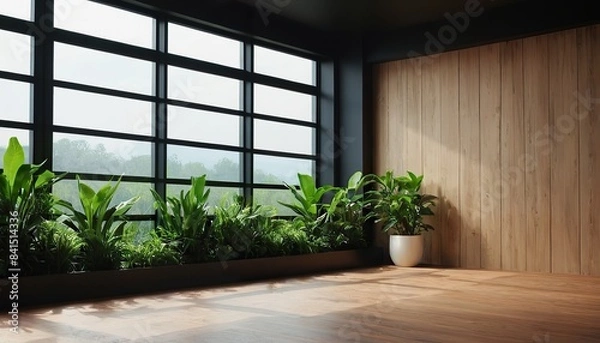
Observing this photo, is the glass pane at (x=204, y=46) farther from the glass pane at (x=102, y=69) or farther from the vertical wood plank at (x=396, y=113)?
the vertical wood plank at (x=396, y=113)

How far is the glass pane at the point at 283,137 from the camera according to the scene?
22.5ft

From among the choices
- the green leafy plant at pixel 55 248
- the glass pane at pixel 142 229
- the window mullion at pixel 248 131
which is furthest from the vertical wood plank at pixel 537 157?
the green leafy plant at pixel 55 248

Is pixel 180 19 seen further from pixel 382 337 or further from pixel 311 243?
pixel 382 337

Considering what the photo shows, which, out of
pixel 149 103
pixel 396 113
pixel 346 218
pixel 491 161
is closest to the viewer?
pixel 149 103

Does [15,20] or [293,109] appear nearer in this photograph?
[15,20]

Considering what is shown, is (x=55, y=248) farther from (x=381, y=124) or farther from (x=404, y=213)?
(x=381, y=124)

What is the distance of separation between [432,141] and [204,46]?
8.74 ft

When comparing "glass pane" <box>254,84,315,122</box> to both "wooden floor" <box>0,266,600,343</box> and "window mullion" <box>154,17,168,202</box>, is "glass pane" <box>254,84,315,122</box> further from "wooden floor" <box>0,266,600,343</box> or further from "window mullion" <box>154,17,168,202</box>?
"wooden floor" <box>0,266,600,343</box>

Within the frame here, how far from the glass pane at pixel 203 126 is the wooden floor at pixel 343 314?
159 centimetres

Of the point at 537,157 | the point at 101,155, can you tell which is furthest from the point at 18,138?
the point at 537,157

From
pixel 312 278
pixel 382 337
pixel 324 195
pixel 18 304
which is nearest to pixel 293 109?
pixel 324 195

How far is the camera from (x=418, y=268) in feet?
22.0

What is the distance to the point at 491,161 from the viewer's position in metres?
6.61

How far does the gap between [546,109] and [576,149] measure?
488mm
